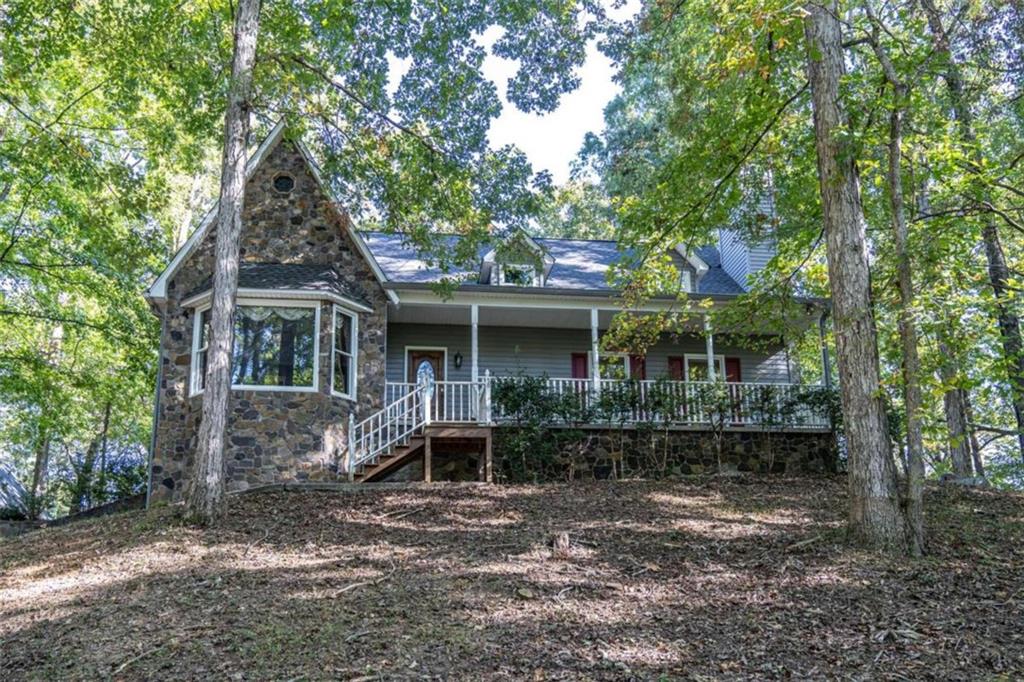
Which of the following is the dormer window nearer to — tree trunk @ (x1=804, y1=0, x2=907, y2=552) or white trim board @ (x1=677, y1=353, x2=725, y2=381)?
white trim board @ (x1=677, y1=353, x2=725, y2=381)

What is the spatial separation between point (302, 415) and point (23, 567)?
4.50 metres

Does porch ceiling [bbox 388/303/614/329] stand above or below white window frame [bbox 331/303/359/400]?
above

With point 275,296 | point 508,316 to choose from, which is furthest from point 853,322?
point 508,316

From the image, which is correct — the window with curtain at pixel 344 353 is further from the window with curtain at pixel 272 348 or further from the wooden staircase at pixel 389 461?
the wooden staircase at pixel 389 461

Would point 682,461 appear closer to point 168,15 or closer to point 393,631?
point 393,631

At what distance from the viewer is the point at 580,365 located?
629 inches

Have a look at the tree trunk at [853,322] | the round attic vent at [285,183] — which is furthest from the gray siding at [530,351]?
the tree trunk at [853,322]

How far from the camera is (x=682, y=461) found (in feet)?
43.6

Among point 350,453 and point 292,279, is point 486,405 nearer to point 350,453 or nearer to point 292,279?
point 350,453

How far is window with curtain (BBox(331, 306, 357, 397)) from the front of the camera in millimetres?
12250

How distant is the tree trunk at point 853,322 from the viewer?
269 inches

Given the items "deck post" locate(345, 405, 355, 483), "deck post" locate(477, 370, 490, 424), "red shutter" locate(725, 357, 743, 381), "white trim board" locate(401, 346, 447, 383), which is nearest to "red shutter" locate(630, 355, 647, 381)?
"red shutter" locate(725, 357, 743, 381)

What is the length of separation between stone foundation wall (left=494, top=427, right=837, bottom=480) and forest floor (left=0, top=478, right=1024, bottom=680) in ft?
10.3

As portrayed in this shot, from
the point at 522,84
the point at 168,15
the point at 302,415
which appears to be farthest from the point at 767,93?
the point at 168,15
